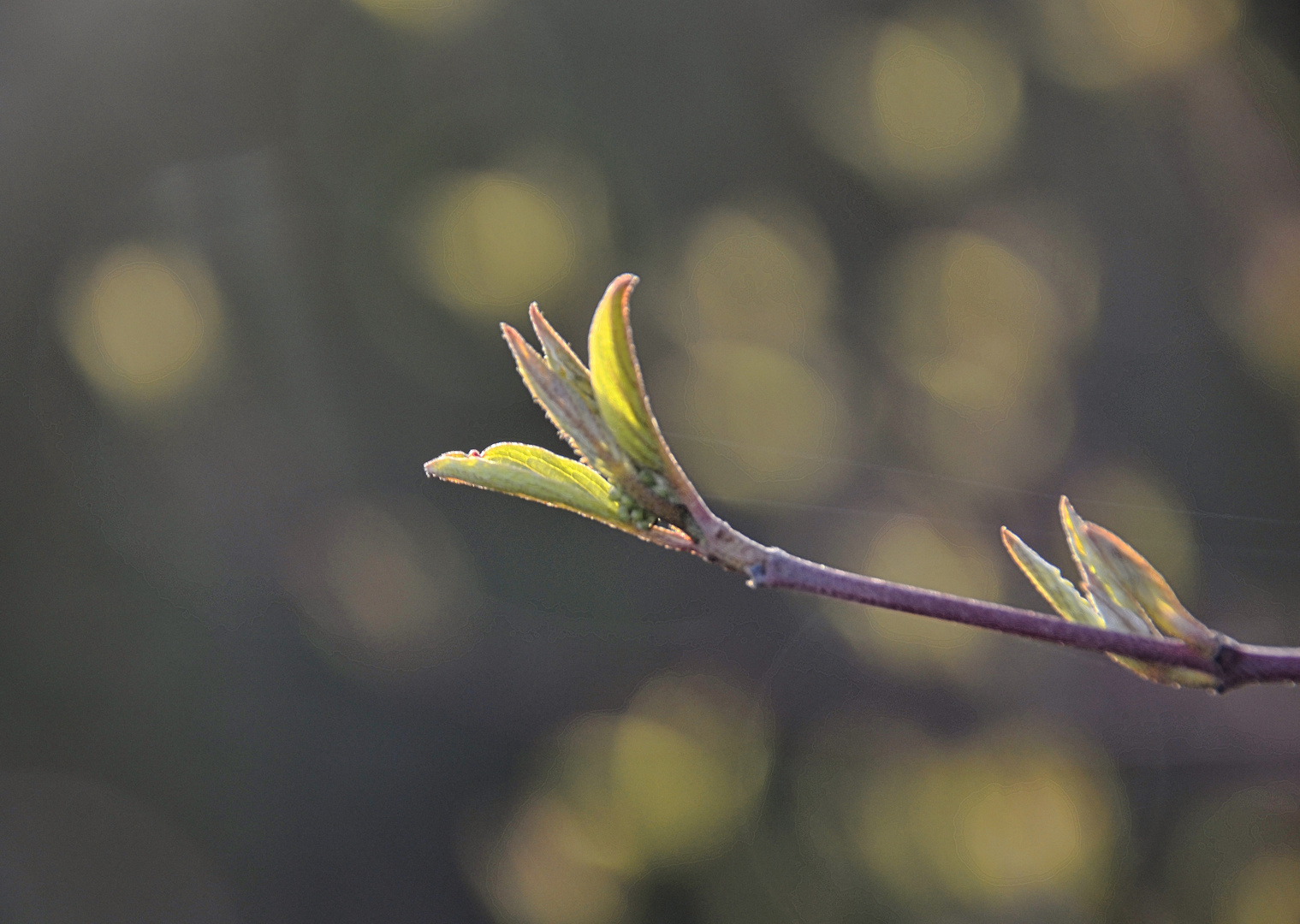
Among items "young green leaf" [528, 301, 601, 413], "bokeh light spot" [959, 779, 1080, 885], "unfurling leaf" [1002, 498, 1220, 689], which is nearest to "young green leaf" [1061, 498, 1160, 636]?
"unfurling leaf" [1002, 498, 1220, 689]

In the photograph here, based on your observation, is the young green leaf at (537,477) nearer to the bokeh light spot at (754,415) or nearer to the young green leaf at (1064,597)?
the young green leaf at (1064,597)

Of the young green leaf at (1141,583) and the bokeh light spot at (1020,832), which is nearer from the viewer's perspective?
the young green leaf at (1141,583)

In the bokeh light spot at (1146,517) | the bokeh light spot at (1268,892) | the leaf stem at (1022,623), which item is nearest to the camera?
Answer: the leaf stem at (1022,623)

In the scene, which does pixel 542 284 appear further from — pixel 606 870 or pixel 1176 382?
pixel 1176 382

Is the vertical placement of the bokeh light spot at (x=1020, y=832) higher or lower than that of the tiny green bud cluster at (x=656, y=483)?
lower

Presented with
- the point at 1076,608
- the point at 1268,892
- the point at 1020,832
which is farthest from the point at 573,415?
the point at 1268,892

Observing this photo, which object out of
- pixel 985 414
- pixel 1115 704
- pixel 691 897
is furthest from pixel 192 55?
pixel 1115 704

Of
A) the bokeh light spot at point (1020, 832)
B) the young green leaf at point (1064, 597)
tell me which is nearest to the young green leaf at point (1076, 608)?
the young green leaf at point (1064, 597)
